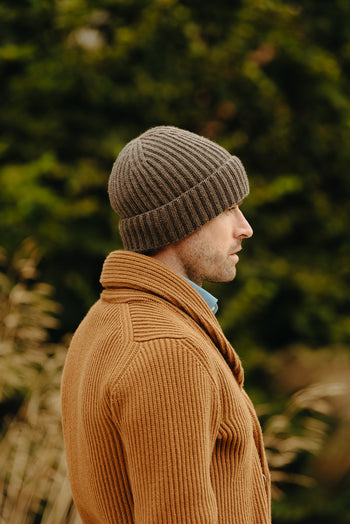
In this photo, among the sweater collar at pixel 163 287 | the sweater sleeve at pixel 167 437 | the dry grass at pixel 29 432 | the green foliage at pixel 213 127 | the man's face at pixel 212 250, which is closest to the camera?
the sweater sleeve at pixel 167 437

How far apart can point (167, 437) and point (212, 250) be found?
0.52m

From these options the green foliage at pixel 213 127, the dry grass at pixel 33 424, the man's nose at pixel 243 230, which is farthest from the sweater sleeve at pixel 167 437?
the green foliage at pixel 213 127

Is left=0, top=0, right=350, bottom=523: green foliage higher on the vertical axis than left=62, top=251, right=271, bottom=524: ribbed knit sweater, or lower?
lower

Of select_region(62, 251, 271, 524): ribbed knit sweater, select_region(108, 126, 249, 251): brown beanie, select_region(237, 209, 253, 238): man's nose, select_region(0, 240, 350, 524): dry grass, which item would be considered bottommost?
select_region(0, 240, 350, 524): dry grass

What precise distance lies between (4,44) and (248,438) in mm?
4152

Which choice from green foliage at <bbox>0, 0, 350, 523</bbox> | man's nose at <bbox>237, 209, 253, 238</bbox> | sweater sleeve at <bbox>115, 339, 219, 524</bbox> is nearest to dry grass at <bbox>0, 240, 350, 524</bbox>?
green foliage at <bbox>0, 0, 350, 523</bbox>

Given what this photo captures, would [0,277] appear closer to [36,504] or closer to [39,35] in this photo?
[36,504]

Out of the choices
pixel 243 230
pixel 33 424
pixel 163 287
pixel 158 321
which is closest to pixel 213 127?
pixel 33 424

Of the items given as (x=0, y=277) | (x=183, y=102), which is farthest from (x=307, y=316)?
(x=0, y=277)

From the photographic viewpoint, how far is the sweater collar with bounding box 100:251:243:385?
1.38m

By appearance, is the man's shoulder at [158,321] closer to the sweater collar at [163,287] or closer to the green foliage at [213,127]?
the sweater collar at [163,287]

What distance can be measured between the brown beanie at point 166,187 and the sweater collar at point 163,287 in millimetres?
84

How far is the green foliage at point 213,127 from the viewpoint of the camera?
4.58 metres

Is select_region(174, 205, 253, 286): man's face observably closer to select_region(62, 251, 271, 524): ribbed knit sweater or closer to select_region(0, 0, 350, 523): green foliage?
select_region(62, 251, 271, 524): ribbed knit sweater
